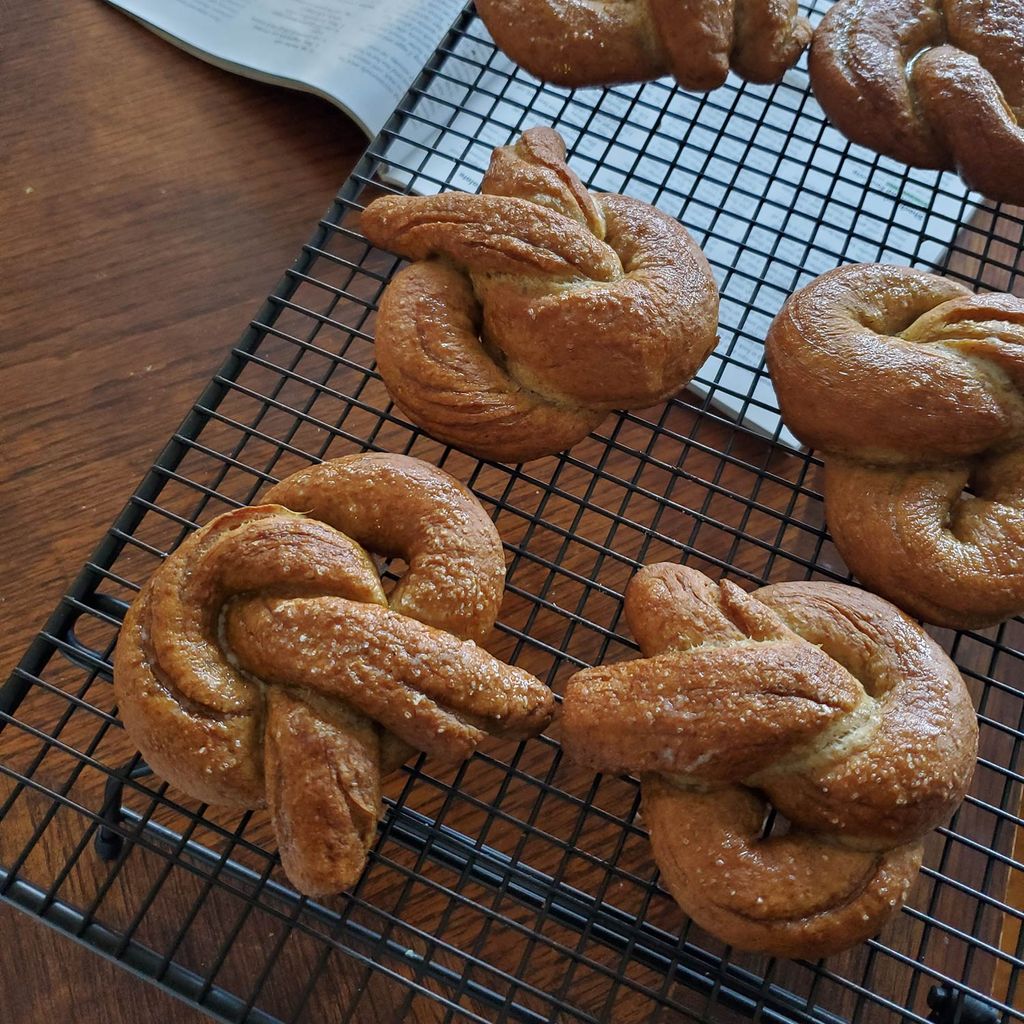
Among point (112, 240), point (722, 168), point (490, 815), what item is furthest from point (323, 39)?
point (490, 815)

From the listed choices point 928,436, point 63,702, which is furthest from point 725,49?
point 63,702

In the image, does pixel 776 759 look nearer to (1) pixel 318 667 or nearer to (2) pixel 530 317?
(1) pixel 318 667

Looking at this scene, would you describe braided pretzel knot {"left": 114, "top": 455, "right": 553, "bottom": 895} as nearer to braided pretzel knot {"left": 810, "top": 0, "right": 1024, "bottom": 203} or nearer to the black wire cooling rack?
the black wire cooling rack

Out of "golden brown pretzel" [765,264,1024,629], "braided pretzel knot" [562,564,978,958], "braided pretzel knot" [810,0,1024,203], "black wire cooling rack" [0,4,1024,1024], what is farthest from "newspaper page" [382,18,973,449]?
"braided pretzel knot" [562,564,978,958]

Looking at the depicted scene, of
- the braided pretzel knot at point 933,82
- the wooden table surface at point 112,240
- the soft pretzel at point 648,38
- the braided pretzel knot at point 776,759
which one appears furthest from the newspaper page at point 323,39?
the braided pretzel knot at point 776,759

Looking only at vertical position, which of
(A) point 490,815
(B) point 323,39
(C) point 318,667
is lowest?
(A) point 490,815

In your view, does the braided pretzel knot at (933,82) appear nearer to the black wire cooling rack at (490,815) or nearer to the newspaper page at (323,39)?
the black wire cooling rack at (490,815)
